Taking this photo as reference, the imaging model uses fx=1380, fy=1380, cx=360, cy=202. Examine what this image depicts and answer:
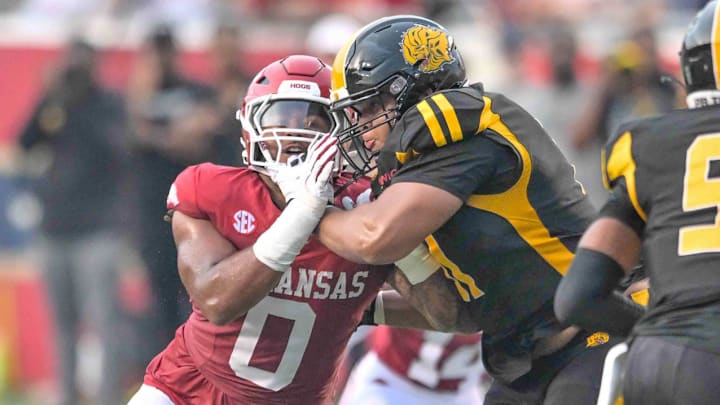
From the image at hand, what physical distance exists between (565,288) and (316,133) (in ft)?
3.35

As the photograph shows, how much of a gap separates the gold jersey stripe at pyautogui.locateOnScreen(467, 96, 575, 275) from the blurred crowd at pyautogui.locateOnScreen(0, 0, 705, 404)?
3489mm

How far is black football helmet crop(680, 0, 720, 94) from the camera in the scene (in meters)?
3.38

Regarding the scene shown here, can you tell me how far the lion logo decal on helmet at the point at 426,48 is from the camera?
4.08m

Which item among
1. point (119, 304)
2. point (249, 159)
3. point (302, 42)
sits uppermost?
point (249, 159)

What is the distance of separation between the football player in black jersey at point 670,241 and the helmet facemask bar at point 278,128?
97 centimetres

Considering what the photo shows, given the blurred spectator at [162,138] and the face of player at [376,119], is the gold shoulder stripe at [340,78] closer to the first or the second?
the face of player at [376,119]

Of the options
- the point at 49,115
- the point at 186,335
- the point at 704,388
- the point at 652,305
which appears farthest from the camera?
the point at 49,115

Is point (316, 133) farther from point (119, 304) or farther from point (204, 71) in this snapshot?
point (204, 71)

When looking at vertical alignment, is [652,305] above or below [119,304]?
above

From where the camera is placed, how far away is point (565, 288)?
3400mm

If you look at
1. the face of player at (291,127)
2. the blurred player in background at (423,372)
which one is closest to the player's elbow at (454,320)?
the face of player at (291,127)

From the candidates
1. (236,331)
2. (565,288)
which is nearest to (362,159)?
(236,331)

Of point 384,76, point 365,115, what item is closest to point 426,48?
point 384,76

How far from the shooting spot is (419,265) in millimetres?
4117
